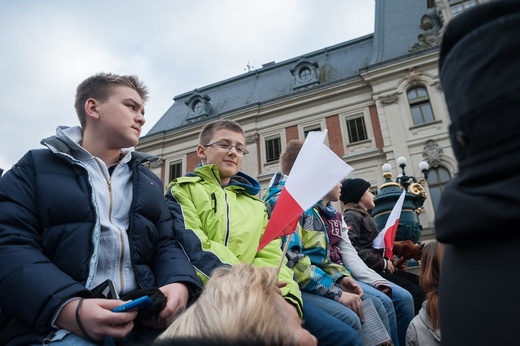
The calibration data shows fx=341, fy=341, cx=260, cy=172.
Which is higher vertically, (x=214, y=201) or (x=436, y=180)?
(x=436, y=180)

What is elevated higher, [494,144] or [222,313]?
Result: [494,144]

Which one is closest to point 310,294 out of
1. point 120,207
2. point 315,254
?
point 315,254

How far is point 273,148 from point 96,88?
16.7 meters

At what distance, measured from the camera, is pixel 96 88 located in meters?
2.25

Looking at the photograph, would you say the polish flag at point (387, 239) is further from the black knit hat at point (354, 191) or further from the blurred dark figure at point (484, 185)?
the blurred dark figure at point (484, 185)

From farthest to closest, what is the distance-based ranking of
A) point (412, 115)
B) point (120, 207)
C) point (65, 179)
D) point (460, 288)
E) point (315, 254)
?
point (412, 115)
point (315, 254)
point (120, 207)
point (65, 179)
point (460, 288)

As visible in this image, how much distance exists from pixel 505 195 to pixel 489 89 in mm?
261

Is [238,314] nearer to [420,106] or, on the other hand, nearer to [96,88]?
[96,88]

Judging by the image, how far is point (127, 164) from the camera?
7.16ft

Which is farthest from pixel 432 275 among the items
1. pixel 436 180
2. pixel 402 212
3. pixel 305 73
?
pixel 305 73

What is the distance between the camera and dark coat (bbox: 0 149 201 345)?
1.39 meters

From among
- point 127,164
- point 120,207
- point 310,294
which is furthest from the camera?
point 310,294

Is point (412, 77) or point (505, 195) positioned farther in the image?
point (412, 77)

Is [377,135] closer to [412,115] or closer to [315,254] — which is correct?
[412,115]
